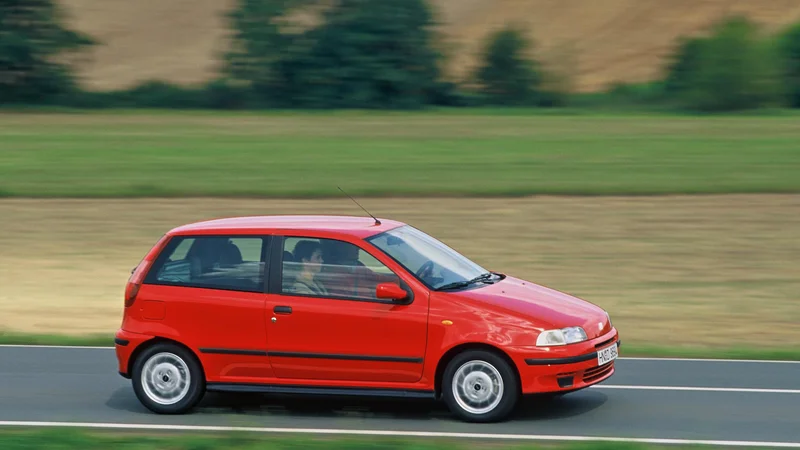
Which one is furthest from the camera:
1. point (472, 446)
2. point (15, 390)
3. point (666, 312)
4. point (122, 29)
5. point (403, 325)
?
point (122, 29)

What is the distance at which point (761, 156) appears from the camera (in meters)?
31.9

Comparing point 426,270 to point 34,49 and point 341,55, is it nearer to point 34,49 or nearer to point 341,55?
point 341,55

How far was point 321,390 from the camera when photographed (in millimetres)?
9375

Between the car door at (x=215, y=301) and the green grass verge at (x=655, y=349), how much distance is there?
4.08 m

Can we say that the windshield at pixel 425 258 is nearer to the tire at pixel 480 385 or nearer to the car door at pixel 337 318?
the car door at pixel 337 318

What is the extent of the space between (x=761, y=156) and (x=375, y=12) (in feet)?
95.8

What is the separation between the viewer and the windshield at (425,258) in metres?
9.46

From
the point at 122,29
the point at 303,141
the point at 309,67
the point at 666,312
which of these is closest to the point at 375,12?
the point at 309,67

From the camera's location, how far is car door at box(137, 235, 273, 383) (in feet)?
31.1

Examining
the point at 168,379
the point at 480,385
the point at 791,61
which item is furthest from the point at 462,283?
the point at 791,61

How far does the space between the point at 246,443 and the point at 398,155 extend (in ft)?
84.9

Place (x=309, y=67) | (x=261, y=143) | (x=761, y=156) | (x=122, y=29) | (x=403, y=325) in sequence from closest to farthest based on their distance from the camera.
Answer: (x=403, y=325)
(x=761, y=156)
(x=261, y=143)
(x=309, y=67)
(x=122, y=29)

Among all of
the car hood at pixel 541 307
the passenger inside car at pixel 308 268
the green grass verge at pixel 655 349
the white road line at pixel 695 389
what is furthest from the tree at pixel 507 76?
the passenger inside car at pixel 308 268

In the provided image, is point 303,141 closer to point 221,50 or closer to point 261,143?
point 261,143
